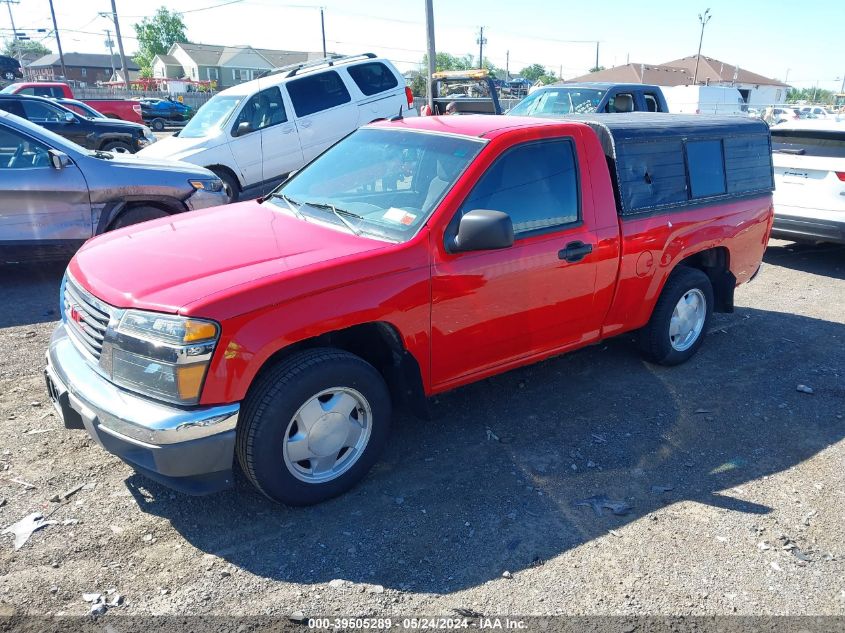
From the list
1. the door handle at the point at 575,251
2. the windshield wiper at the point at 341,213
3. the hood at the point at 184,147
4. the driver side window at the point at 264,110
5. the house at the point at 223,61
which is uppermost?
the house at the point at 223,61

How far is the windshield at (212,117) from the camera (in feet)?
33.7

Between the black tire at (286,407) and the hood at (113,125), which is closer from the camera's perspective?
the black tire at (286,407)

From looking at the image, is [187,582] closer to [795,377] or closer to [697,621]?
[697,621]

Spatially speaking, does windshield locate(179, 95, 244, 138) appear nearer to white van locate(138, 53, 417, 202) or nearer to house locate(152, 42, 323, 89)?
white van locate(138, 53, 417, 202)

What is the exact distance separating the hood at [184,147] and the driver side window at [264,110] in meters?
0.57

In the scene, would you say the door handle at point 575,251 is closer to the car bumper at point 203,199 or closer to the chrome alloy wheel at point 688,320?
the chrome alloy wheel at point 688,320

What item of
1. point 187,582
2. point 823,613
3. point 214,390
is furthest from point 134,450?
point 823,613

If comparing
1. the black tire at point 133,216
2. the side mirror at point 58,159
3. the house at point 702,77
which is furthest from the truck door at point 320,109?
the house at point 702,77

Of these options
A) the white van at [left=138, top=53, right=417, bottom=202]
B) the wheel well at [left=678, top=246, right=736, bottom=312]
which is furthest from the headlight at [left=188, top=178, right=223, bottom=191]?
the wheel well at [left=678, top=246, right=736, bottom=312]

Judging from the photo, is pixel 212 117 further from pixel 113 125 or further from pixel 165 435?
pixel 165 435

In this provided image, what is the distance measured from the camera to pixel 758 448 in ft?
13.3

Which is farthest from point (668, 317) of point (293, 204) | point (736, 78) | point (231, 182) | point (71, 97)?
point (736, 78)

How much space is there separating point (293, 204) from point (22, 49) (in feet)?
462

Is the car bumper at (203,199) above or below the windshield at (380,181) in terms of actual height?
below
